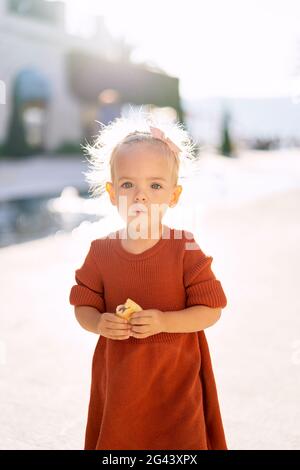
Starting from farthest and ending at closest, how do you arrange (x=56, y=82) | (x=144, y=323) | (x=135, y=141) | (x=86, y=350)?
(x=56, y=82)
(x=86, y=350)
(x=135, y=141)
(x=144, y=323)

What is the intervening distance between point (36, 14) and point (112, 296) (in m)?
24.3

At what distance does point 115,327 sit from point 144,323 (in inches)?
3.1

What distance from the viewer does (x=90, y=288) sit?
5.96 feet

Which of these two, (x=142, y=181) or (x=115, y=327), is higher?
(x=142, y=181)

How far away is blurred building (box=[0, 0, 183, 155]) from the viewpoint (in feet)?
70.7

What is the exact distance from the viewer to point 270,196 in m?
13.7

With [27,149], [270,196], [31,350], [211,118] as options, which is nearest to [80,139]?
[27,149]

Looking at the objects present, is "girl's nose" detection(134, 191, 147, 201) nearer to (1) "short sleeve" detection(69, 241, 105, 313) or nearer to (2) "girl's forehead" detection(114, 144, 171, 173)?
(2) "girl's forehead" detection(114, 144, 171, 173)

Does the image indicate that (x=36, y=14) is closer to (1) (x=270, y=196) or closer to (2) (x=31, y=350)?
(1) (x=270, y=196)

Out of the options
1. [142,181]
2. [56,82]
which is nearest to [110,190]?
[142,181]

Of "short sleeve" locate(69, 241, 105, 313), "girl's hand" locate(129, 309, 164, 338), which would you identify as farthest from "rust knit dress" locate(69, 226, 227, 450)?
"girl's hand" locate(129, 309, 164, 338)

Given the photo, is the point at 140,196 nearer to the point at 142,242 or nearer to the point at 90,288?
the point at 142,242

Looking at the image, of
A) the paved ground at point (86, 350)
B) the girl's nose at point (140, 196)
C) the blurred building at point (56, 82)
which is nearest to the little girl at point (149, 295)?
the girl's nose at point (140, 196)

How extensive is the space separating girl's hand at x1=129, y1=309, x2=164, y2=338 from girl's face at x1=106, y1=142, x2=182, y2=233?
0.27m
